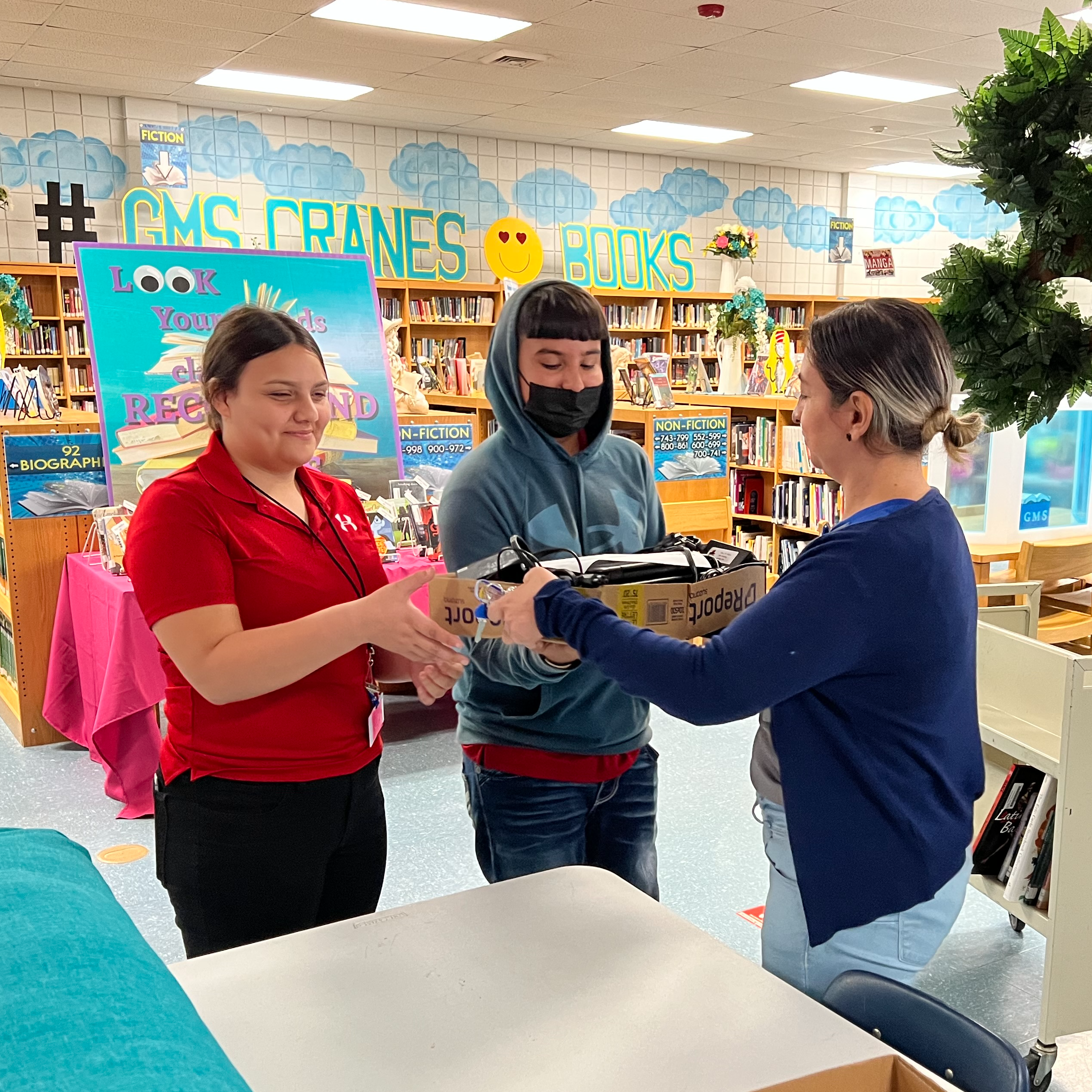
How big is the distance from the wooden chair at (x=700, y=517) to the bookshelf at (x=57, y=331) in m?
5.87

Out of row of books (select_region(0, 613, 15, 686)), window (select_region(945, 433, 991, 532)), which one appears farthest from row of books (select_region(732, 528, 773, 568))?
row of books (select_region(0, 613, 15, 686))

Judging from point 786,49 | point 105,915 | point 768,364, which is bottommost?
point 105,915

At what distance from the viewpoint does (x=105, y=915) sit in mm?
825

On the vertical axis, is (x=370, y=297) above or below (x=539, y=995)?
above

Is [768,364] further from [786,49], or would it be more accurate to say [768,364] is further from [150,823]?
[150,823]

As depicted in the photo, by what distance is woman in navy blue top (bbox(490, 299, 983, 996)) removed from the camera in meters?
1.41

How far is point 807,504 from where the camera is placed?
6203 millimetres

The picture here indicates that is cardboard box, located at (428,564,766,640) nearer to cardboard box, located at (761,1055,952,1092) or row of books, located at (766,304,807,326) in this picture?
cardboard box, located at (761,1055,952,1092)

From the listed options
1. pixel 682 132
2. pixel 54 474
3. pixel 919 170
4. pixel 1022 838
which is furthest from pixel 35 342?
pixel 919 170

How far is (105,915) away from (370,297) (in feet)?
14.3

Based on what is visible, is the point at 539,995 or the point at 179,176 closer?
the point at 539,995

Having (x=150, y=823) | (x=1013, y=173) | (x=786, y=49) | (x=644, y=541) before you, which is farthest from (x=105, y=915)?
(x=786, y=49)

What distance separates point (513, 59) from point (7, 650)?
19.0 feet

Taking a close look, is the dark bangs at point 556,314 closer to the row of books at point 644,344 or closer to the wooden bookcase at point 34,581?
the wooden bookcase at point 34,581
